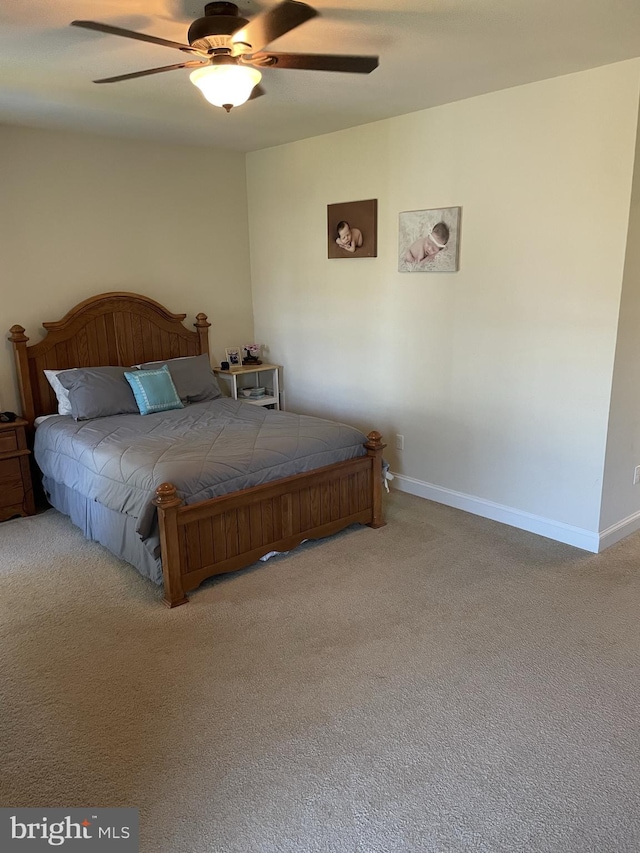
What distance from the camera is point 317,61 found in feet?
7.63

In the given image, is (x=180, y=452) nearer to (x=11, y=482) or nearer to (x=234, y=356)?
(x=11, y=482)

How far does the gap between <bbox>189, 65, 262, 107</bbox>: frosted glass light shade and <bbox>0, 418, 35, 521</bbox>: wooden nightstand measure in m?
2.52

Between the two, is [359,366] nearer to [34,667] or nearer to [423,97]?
[423,97]

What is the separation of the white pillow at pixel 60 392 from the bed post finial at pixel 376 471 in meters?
2.06

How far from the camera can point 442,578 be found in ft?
10.8

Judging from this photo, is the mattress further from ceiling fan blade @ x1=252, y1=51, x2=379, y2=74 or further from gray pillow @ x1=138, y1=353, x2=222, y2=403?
ceiling fan blade @ x1=252, y1=51, x2=379, y2=74

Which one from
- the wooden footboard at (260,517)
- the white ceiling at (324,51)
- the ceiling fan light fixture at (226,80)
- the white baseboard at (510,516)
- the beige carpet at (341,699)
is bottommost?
the beige carpet at (341,699)

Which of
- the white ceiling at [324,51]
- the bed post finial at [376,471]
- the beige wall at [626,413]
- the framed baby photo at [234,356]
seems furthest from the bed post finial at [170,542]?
the framed baby photo at [234,356]

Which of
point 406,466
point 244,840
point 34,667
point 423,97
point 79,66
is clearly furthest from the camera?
point 406,466

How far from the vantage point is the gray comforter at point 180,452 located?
10.3ft

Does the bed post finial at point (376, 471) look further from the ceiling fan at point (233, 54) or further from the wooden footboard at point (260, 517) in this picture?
the ceiling fan at point (233, 54)

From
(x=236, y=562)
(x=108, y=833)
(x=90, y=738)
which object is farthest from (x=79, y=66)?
(x=108, y=833)

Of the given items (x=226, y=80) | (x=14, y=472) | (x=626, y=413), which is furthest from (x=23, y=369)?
(x=626, y=413)

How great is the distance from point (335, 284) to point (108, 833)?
149 inches
